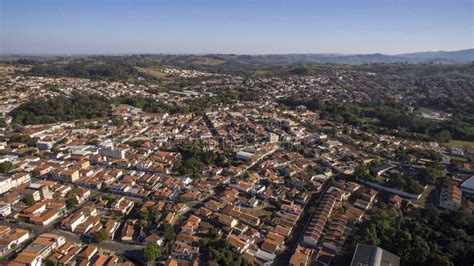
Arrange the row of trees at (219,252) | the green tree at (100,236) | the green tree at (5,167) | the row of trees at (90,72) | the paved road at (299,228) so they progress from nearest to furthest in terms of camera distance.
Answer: the row of trees at (219,252)
the paved road at (299,228)
the green tree at (100,236)
the green tree at (5,167)
the row of trees at (90,72)

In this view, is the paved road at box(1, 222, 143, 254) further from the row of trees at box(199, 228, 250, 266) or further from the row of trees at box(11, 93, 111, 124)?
the row of trees at box(11, 93, 111, 124)

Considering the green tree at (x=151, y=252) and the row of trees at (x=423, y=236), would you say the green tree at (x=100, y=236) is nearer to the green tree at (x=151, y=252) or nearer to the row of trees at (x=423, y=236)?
the green tree at (x=151, y=252)

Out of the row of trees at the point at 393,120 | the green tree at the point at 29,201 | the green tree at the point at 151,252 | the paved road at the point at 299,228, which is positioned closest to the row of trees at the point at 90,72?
the row of trees at the point at 393,120

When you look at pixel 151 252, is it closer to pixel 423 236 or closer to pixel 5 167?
pixel 423 236

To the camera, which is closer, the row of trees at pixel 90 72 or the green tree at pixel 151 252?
the green tree at pixel 151 252

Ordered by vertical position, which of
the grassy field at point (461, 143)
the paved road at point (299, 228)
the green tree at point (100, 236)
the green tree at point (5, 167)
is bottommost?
the grassy field at point (461, 143)

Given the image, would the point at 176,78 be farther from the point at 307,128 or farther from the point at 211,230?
the point at 211,230

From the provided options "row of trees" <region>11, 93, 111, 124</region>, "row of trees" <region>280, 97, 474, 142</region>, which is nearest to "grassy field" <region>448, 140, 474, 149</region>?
"row of trees" <region>280, 97, 474, 142</region>

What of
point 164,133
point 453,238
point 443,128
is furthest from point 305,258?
point 443,128
